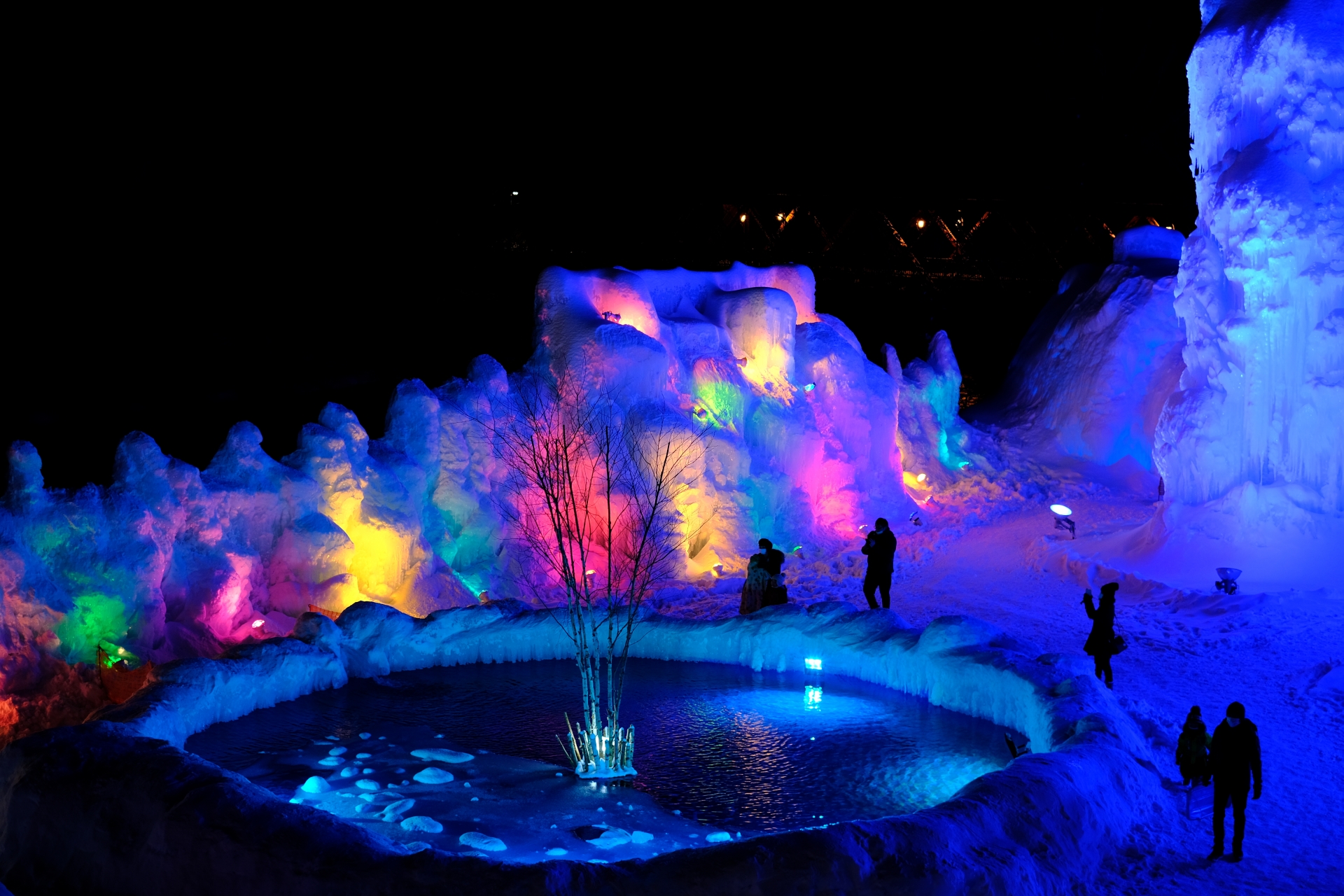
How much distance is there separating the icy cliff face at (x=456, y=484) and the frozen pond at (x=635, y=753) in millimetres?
2355

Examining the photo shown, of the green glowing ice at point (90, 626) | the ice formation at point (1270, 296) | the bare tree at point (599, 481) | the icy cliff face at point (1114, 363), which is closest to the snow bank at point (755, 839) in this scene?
the green glowing ice at point (90, 626)

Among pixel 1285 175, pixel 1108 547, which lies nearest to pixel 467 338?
pixel 1108 547

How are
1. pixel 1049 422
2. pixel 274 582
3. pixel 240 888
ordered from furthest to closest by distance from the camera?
1. pixel 1049 422
2. pixel 274 582
3. pixel 240 888

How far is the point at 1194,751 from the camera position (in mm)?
8422

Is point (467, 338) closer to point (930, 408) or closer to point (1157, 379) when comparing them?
point (930, 408)

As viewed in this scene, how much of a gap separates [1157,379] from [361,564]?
16910mm

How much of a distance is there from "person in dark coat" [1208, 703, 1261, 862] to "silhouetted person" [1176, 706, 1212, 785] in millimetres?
926

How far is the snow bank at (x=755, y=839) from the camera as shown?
6.23 m

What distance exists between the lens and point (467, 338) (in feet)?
68.9

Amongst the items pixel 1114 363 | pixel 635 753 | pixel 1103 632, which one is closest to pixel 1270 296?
pixel 1103 632

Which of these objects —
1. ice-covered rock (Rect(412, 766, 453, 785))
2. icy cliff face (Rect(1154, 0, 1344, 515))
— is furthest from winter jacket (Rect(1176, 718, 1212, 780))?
icy cliff face (Rect(1154, 0, 1344, 515))

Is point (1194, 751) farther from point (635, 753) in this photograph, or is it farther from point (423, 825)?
point (423, 825)

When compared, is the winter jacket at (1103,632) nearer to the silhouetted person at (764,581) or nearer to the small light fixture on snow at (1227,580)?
the silhouetted person at (764,581)

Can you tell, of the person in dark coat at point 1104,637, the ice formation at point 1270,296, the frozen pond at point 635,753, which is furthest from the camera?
the ice formation at point 1270,296
